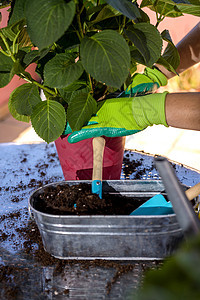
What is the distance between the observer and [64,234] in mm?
587

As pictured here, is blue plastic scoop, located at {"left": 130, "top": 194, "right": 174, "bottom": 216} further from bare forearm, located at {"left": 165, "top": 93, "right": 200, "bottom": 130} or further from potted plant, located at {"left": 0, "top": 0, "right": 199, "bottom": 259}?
bare forearm, located at {"left": 165, "top": 93, "right": 200, "bottom": 130}

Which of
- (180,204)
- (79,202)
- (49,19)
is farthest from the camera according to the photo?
(79,202)

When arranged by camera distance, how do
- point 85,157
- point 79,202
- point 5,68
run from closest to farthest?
point 79,202 → point 5,68 → point 85,157

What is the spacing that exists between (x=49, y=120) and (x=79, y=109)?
78mm

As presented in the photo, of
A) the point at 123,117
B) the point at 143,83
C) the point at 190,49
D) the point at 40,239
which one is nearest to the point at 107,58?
the point at 123,117

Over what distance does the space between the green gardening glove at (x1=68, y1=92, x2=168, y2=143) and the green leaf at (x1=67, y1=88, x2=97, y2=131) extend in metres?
0.04

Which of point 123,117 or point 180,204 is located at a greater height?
point 180,204

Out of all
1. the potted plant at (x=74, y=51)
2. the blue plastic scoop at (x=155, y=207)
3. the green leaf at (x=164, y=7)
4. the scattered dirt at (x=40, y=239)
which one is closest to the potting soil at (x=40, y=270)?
the scattered dirt at (x=40, y=239)

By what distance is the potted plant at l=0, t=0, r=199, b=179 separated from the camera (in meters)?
0.53

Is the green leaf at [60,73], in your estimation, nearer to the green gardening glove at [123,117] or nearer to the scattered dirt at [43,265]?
the green gardening glove at [123,117]

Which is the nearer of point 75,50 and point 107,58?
point 107,58

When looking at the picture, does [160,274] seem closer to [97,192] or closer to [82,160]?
[97,192]

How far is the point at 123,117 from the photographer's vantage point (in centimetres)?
78

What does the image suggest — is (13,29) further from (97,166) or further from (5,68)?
(97,166)
